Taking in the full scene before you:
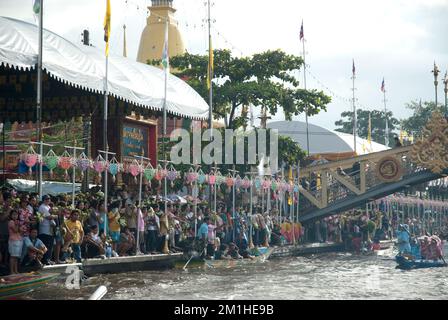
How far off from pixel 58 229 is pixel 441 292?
11628 mm

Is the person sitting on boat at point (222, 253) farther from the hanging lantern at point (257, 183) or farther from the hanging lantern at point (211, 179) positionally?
the hanging lantern at point (257, 183)

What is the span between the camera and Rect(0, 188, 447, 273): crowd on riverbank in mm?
20953

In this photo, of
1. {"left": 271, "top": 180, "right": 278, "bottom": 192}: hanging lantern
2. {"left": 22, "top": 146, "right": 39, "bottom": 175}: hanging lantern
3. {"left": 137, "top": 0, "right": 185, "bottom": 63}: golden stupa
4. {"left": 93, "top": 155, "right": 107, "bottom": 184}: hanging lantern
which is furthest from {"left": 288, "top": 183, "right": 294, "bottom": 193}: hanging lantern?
{"left": 137, "top": 0, "right": 185, "bottom": 63}: golden stupa

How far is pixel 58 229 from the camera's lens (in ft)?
73.0

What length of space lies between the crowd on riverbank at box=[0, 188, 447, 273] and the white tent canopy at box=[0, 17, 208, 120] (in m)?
3.53

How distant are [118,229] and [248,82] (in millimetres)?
17466

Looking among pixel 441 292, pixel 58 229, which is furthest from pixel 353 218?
pixel 58 229

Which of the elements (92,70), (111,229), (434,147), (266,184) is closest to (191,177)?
(111,229)

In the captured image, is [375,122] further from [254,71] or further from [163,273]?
[163,273]

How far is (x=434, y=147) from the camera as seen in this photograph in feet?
135

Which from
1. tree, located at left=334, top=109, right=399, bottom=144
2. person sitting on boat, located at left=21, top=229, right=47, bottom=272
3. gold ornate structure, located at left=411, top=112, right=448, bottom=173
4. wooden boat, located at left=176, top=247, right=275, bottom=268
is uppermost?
tree, located at left=334, top=109, right=399, bottom=144

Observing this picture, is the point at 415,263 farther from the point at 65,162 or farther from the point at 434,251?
the point at 65,162

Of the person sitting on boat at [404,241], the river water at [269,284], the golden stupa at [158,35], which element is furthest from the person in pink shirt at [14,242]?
the golden stupa at [158,35]

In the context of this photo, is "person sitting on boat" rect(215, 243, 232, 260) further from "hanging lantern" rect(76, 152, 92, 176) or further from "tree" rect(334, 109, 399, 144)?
"tree" rect(334, 109, 399, 144)
